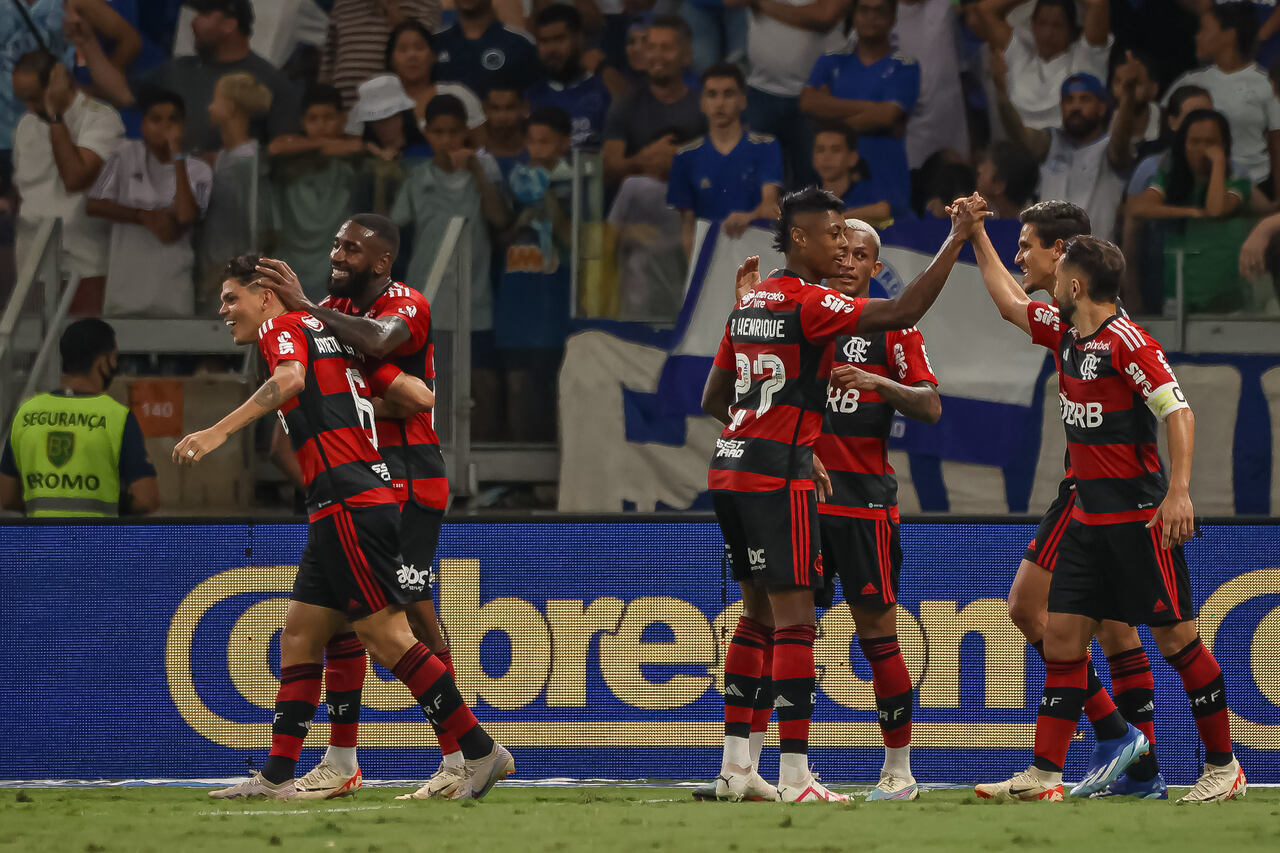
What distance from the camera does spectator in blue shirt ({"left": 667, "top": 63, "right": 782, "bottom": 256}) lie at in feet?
36.9

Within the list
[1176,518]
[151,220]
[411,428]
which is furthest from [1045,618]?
[151,220]

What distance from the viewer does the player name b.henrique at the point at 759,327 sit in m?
5.96

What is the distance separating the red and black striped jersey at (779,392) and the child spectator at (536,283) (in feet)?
17.3

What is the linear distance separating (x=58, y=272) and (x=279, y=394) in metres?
6.01

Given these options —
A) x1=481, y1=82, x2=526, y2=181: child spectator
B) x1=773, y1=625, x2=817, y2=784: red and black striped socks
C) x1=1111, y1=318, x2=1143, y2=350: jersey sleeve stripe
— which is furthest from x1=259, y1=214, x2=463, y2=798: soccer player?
x1=481, y1=82, x2=526, y2=181: child spectator

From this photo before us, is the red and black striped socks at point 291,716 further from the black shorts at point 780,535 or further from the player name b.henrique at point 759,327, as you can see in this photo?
the player name b.henrique at point 759,327

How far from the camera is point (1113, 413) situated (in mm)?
6055

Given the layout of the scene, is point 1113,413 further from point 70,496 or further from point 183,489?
point 183,489

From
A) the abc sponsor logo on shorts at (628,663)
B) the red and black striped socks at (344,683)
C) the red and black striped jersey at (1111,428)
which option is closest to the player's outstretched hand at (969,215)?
the red and black striped jersey at (1111,428)

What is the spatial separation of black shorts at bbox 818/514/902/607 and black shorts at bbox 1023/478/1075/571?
0.56m

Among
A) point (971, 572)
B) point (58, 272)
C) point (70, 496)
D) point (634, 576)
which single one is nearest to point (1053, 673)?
point (971, 572)

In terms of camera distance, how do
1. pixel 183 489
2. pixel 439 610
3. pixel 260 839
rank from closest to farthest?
1. pixel 260 839
2. pixel 439 610
3. pixel 183 489

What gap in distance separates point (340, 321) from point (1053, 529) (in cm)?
286

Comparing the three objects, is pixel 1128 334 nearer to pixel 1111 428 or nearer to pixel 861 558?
pixel 1111 428
